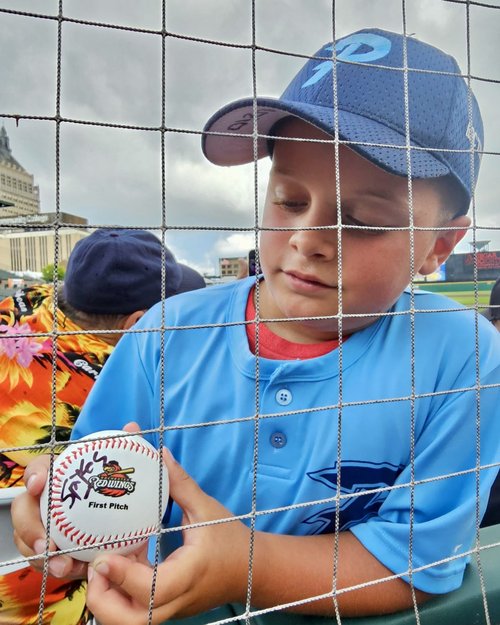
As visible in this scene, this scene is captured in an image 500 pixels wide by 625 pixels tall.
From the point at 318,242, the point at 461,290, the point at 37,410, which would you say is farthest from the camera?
the point at 461,290

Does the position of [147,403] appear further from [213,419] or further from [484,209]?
[484,209]

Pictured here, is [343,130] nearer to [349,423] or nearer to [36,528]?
[349,423]

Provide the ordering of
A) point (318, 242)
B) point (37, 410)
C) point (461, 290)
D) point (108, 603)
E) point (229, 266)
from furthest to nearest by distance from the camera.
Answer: point (461, 290) → point (37, 410) → point (229, 266) → point (318, 242) → point (108, 603)

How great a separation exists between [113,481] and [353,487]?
0.88ft

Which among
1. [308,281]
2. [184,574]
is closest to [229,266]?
[308,281]

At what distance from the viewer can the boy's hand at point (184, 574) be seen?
46cm

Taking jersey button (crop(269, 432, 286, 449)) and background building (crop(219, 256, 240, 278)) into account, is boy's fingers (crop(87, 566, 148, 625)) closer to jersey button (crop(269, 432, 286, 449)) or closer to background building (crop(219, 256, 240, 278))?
jersey button (crop(269, 432, 286, 449))

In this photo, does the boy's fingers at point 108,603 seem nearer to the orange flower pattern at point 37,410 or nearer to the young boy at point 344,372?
the young boy at point 344,372

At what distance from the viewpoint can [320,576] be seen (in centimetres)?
57

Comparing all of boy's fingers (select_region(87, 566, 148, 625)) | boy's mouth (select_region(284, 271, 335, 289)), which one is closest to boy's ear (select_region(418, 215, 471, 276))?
boy's mouth (select_region(284, 271, 335, 289))

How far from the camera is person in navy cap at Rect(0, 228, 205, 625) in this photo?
913mm

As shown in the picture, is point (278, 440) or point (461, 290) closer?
point (278, 440)

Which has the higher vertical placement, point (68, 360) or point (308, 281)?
point (308, 281)

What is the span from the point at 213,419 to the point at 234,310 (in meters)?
0.15
